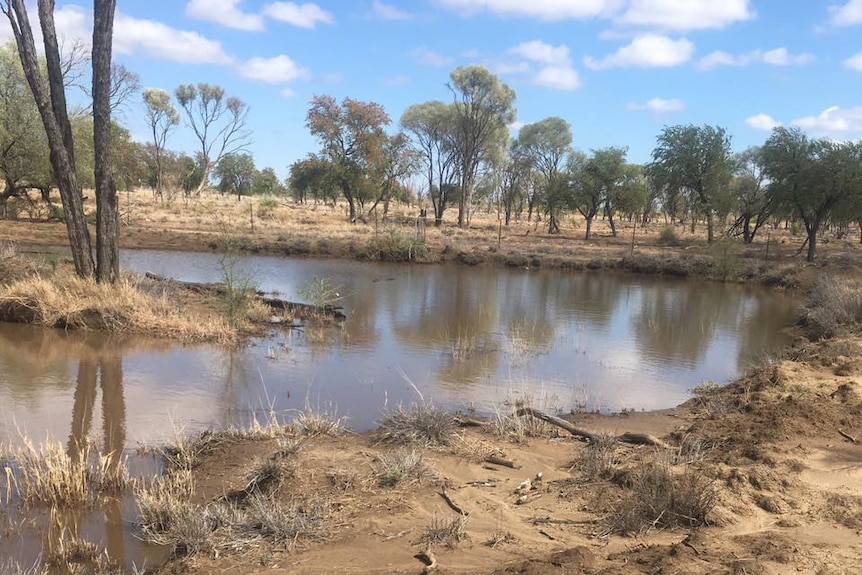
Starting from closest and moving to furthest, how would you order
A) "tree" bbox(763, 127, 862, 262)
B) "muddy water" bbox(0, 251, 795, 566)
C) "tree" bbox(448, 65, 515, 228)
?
"muddy water" bbox(0, 251, 795, 566)
"tree" bbox(763, 127, 862, 262)
"tree" bbox(448, 65, 515, 228)

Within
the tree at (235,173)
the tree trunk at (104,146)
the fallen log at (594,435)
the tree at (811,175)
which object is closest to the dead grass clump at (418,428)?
the fallen log at (594,435)

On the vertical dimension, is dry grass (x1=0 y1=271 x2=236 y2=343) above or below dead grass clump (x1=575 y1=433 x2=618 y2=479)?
above

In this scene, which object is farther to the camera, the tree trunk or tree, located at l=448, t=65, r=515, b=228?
tree, located at l=448, t=65, r=515, b=228

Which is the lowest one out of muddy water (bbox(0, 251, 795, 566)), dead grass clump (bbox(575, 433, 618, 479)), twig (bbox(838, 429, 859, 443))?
muddy water (bbox(0, 251, 795, 566))

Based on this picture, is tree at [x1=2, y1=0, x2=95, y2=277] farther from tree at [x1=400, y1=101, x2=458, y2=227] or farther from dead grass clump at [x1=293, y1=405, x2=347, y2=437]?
tree at [x1=400, y1=101, x2=458, y2=227]

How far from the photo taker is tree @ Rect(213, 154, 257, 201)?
79.6m

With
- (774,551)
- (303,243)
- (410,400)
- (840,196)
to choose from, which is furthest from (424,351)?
(840,196)

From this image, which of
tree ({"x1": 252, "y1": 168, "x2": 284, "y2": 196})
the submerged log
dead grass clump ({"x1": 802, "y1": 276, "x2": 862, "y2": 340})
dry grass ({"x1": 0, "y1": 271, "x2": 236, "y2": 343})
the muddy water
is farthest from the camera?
tree ({"x1": 252, "y1": 168, "x2": 284, "y2": 196})

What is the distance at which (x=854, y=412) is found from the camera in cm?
746

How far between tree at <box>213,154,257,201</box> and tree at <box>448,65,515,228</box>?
39.6m

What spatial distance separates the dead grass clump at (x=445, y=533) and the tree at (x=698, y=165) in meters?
39.7

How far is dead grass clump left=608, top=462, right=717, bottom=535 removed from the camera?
4473mm

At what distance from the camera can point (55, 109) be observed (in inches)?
474

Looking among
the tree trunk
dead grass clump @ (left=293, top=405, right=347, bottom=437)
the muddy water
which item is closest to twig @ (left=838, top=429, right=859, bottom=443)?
the muddy water
